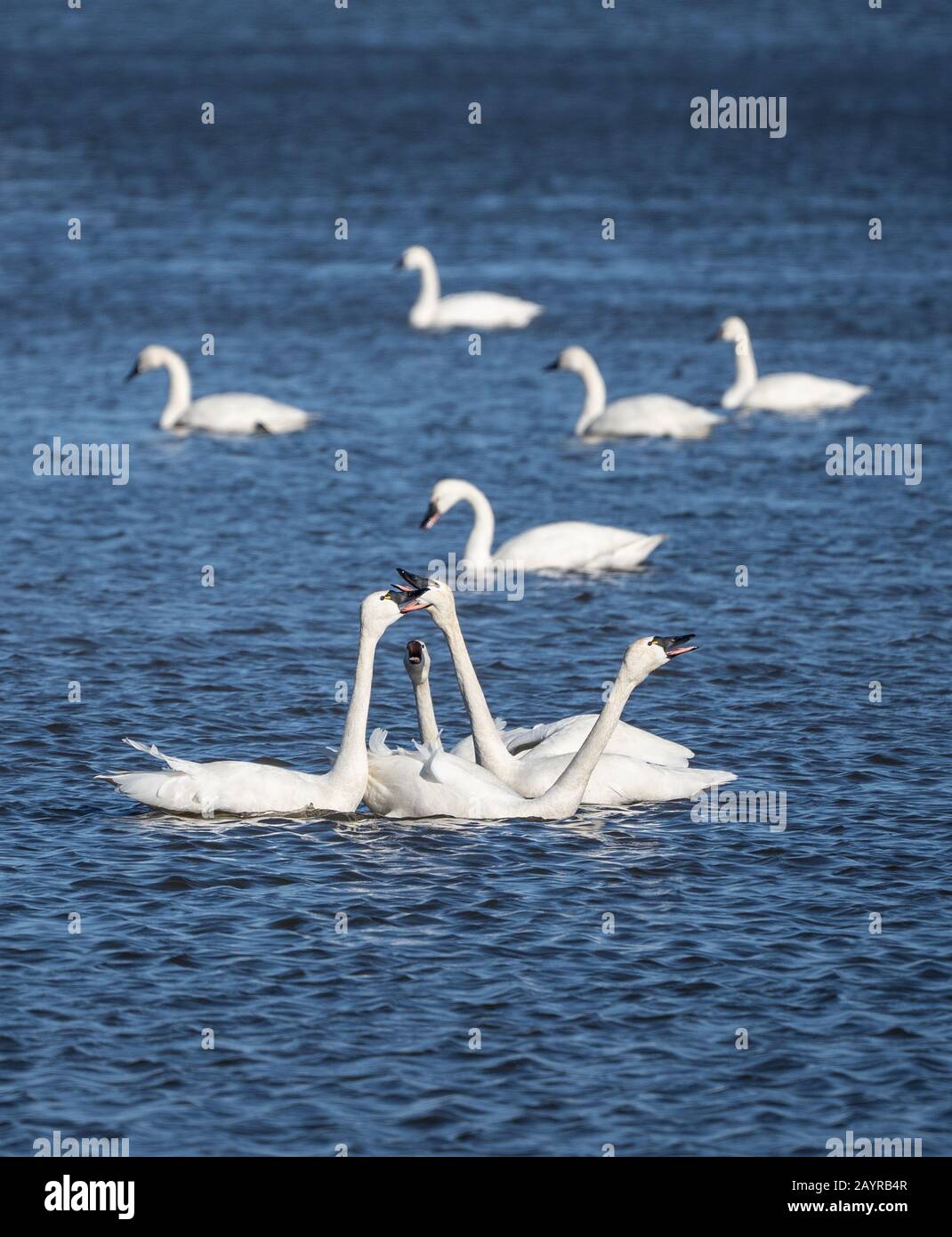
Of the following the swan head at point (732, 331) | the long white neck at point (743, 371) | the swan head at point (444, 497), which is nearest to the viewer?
the swan head at point (444, 497)

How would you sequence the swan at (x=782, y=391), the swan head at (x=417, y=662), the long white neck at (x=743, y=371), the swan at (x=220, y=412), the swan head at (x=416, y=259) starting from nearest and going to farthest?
the swan head at (x=417, y=662), the swan at (x=220, y=412), the swan at (x=782, y=391), the long white neck at (x=743, y=371), the swan head at (x=416, y=259)

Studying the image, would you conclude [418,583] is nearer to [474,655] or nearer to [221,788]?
[221,788]

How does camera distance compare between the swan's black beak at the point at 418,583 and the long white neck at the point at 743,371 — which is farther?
the long white neck at the point at 743,371

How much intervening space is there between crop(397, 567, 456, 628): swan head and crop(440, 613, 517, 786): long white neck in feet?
0.18

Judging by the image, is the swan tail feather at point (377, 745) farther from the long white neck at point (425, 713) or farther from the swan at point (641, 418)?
the swan at point (641, 418)

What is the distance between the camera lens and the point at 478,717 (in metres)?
14.4

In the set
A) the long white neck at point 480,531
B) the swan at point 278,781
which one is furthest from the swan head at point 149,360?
the swan at point 278,781

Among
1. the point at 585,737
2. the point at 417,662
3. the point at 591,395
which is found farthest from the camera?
the point at 591,395

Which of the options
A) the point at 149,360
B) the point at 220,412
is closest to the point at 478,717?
the point at 220,412

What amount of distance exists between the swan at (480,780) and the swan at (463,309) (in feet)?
62.3

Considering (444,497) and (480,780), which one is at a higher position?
(444,497)

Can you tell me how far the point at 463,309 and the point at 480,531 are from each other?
12510 millimetres

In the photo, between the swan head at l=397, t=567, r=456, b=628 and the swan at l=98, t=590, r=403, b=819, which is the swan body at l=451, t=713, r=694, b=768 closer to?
the swan head at l=397, t=567, r=456, b=628

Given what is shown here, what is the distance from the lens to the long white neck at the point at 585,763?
45.9ft
